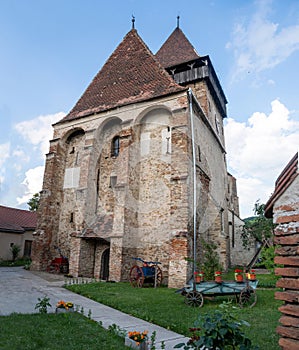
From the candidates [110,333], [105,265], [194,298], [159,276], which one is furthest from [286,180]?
[105,265]

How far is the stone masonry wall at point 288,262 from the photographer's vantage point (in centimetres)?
299

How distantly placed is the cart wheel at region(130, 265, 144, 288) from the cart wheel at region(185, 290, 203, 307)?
3.63 meters

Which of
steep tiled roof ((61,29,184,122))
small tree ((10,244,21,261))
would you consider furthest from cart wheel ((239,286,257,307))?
small tree ((10,244,21,261))

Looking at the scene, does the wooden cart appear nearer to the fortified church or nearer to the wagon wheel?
the fortified church

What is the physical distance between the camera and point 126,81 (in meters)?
17.7

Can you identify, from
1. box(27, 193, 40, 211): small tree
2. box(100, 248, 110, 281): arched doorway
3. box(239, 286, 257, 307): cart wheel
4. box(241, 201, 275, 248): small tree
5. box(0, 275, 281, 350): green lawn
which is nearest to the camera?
box(0, 275, 281, 350): green lawn

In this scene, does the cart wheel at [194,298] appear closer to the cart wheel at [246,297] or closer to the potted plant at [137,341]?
the cart wheel at [246,297]

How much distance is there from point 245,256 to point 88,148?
15.3 meters

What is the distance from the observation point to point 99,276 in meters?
14.3

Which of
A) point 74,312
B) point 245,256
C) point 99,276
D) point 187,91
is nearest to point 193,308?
point 74,312

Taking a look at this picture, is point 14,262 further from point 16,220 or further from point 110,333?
point 110,333

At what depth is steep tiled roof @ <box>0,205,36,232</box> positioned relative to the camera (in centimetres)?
2312

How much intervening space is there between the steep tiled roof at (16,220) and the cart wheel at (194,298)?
18.6m

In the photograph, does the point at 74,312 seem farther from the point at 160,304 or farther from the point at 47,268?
the point at 47,268
